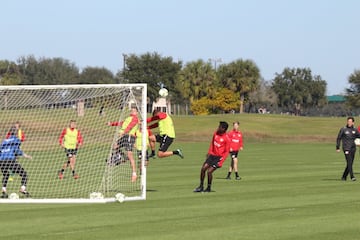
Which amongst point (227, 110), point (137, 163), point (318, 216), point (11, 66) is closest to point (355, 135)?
point (137, 163)

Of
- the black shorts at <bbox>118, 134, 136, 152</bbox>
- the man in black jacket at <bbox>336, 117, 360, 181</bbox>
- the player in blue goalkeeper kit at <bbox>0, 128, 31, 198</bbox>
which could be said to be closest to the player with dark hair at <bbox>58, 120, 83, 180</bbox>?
the black shorts at <bbox>118, 134, 136, 152</bbox>

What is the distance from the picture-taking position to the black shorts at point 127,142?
24344mm

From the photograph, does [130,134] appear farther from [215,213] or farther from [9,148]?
[215,213]

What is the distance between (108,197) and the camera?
21.4 metres

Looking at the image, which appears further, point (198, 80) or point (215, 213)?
point (198, 80)

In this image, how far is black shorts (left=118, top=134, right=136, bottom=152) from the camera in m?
24.3

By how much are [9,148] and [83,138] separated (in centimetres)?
835

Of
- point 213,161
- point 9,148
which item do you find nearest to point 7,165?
point 9,148

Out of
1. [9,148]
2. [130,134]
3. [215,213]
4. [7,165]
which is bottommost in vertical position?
[215,213]

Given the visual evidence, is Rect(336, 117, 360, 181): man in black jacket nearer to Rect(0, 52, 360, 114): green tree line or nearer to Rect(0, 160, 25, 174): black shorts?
Rect(0, 160, 25, 174): black shorts

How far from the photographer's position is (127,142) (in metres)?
24.6

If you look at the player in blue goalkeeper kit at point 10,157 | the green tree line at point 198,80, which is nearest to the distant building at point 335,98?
the green tree line at point 198,80

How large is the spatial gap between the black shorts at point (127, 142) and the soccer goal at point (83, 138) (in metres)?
0.15

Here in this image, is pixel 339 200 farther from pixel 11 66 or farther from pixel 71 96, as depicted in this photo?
pixel 11 66
